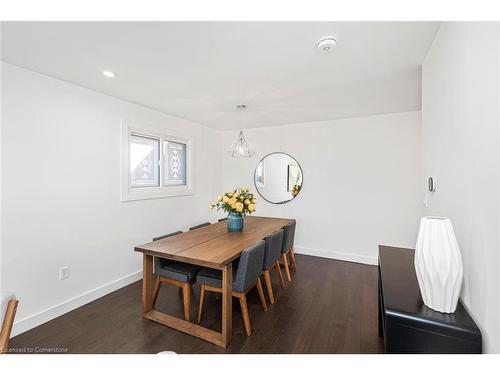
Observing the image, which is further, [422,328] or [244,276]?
[244,276]

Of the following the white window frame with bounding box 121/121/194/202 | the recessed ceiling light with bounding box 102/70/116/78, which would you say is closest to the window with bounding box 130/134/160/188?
the white window frame with bounding box 121/121/194/202

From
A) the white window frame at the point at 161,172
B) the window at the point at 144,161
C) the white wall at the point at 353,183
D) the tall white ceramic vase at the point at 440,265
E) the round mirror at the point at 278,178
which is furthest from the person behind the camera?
the round mirror at the point at 278,178

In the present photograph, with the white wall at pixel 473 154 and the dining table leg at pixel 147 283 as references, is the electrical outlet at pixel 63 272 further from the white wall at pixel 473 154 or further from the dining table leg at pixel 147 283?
the white wall at pixel 473 154

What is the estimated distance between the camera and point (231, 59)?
71.8 inches

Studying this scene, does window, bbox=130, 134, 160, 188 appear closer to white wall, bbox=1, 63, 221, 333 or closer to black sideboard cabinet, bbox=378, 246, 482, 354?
white wall, bbox=1, 63, 221, 333

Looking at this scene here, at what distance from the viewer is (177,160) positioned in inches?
147

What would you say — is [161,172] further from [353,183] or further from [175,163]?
[353,183]

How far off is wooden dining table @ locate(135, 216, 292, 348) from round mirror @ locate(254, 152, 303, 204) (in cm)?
161

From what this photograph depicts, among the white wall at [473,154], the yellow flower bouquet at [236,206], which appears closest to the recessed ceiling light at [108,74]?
the yellow flower bouquet at [236,206]

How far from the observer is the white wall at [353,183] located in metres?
3.30

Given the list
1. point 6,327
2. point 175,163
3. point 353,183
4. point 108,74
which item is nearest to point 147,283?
point 6,327

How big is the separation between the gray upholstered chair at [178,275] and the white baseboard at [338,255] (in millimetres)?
2328

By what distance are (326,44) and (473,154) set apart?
112cm

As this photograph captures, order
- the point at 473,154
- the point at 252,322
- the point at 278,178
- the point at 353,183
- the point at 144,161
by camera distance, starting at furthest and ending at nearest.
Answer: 1. the point at 278,178
2. the point at 353,183
3. the point at 144,161
4. the point at 252,322
5. the point at 473,154
